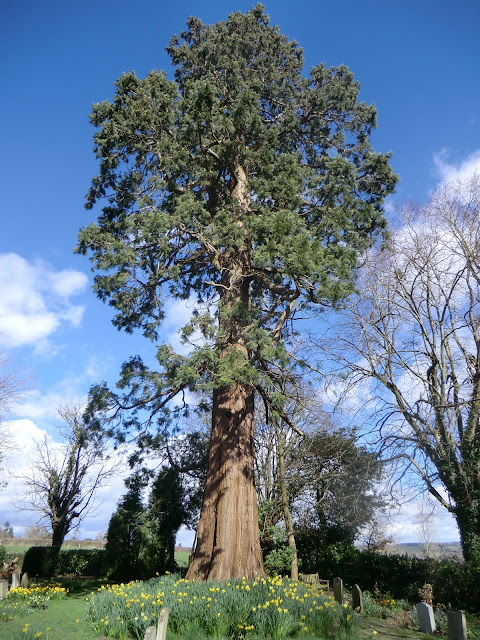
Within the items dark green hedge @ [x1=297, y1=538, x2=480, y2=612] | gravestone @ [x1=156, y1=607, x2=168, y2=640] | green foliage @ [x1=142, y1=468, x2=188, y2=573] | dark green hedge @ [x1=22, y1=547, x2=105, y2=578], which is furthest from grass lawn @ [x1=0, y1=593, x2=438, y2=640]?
dark green hedge @ [x1=22, y1=547, x2=105, y2=578]

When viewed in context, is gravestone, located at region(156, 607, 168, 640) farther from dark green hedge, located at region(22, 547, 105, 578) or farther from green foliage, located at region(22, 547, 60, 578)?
green foliage, located at region(22, 547, 60, 578)

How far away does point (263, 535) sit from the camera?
13.9m

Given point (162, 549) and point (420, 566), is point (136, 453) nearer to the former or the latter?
point (162, 549)

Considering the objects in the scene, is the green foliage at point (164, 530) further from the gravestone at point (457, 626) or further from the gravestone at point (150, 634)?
the gravestone at point (150, 634)

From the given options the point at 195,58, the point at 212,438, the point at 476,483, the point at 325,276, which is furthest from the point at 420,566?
the point at 195,58

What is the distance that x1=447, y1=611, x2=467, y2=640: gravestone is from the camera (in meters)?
7.24

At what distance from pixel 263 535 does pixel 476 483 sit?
6523mm

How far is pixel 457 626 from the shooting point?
24.1ft

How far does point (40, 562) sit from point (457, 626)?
17222 millimetres

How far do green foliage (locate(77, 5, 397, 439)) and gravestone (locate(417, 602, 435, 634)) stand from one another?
4958mm

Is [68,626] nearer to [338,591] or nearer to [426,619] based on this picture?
[338,591]

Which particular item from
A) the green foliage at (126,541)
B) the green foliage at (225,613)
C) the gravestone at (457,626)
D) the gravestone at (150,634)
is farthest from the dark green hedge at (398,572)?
the gravestone at (150,634)

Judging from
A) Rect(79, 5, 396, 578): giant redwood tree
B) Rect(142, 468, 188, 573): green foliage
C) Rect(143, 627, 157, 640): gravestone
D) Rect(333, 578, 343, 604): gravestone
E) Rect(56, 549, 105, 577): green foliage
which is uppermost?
Rect(79, 5, 396, 578): giant redwood tree

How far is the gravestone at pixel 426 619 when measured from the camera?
826cm
